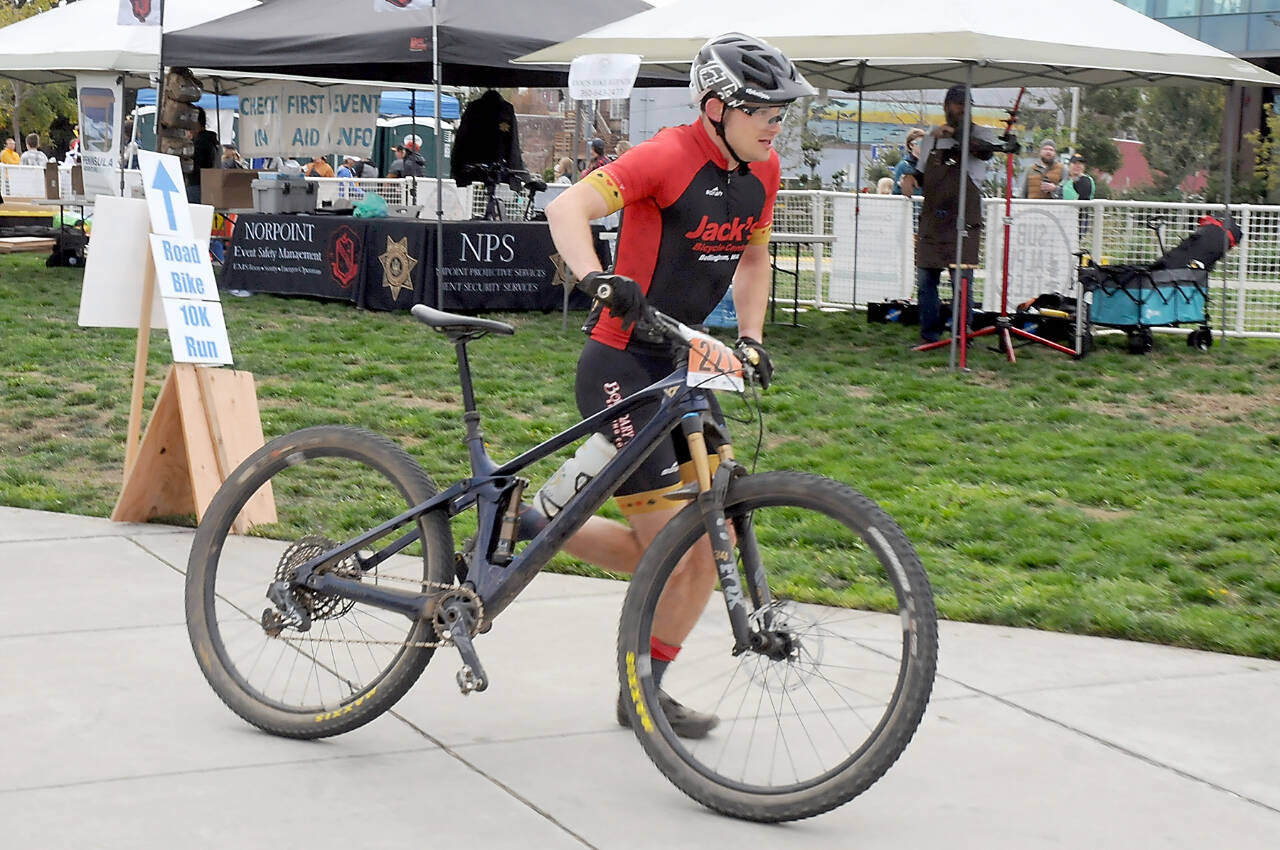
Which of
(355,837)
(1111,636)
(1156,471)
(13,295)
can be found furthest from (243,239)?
(355,837)

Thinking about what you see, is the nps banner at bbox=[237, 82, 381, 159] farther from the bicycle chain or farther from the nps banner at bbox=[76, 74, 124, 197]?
the bicycle chain

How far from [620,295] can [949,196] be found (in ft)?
34.0

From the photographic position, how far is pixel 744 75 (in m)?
4.02

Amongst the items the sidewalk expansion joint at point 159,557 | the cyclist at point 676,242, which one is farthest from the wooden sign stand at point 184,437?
the cyclist at point 676,242

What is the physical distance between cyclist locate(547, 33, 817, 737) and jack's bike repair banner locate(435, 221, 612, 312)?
11.3 metres

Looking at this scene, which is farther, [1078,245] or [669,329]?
[1078,245]

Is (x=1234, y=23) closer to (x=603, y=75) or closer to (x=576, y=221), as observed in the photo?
(x=603, y=75)

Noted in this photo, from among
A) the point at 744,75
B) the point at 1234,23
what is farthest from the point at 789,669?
the point at 1234,23

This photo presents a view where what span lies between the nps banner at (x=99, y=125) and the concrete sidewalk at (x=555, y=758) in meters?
15.9

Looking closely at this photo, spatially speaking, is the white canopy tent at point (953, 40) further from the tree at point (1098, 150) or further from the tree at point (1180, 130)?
the tree at point (1098, 150)

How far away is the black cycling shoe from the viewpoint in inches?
157

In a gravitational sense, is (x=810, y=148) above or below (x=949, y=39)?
above

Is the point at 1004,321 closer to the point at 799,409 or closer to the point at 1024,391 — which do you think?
the point at 1024,391

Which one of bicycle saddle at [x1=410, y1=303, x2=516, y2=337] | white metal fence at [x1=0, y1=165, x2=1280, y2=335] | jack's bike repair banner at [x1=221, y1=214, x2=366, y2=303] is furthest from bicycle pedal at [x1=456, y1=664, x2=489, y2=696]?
jack's bike repair banner at [x1=221, y1=214, x2=366, y2=303]
